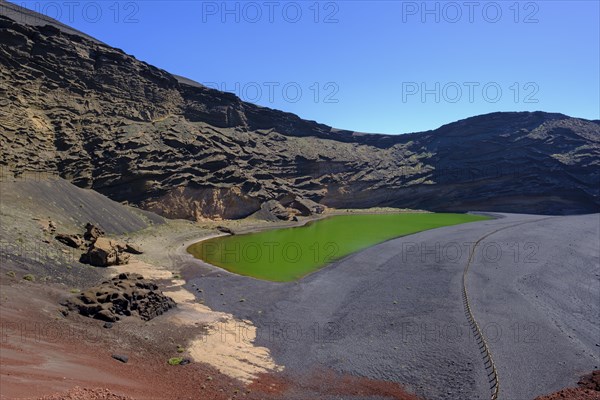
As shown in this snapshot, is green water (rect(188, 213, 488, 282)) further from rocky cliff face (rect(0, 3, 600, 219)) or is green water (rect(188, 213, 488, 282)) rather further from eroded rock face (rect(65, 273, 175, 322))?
rocky cliff face (rect(0, 3, 600, 219))

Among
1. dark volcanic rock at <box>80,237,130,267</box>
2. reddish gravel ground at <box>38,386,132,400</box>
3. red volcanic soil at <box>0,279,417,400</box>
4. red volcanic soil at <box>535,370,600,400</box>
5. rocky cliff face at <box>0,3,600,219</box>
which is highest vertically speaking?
rocky cliff face at <box>0,3,600,219</box>

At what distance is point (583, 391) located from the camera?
12750mm

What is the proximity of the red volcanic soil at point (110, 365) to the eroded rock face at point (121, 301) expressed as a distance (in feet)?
1.81

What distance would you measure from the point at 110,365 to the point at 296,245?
94.8 ft

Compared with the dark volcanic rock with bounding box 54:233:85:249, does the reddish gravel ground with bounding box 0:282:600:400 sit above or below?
below

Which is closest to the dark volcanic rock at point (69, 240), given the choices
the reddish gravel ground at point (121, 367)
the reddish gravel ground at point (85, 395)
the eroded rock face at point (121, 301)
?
the eroded rock face at point (121, 301)

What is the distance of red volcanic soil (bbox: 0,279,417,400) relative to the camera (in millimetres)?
9242

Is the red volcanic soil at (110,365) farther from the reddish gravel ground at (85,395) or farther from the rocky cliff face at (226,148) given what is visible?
the rocky cliff face at (226,148)

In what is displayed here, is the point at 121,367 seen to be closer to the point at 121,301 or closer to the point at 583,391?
the point at 121,301

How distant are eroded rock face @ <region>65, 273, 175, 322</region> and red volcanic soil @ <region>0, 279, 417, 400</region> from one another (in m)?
0.55

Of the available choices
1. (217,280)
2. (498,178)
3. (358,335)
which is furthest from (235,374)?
(498,178)

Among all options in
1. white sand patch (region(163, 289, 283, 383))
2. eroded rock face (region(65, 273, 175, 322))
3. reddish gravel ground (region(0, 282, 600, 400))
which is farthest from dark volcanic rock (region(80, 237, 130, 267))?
reddish gravel ground (region(0, 282, 600, 400))

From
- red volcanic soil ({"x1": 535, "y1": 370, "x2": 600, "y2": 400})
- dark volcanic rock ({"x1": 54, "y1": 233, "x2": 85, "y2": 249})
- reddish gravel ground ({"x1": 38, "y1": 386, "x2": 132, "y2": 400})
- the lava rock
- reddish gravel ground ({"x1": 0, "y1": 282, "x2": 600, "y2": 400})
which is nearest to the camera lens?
reddish gravel ground ({"x1": 38, "y1": 386, "x2": 132, "y2": 400})

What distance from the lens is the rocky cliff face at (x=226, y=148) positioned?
4398 centimetres
